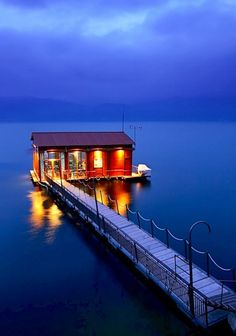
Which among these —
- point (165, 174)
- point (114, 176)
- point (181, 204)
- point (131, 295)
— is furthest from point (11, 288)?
point (165, 174)

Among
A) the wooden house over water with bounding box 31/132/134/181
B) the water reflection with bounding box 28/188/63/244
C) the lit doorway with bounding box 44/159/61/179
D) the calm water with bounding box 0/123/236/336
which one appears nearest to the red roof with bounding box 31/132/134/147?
the wooden house over water with bounding box 31/132/134/181

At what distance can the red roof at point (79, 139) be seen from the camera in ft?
144

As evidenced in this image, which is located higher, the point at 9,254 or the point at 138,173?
the point at 138,173

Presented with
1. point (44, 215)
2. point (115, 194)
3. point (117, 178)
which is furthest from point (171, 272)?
point (117, 178)

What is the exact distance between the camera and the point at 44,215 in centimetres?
3092

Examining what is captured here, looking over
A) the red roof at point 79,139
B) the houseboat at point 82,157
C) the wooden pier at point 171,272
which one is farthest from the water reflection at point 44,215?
the red roof at point 79,139

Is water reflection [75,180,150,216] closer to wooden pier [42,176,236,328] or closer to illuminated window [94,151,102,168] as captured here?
illuminated window [94,151,102,168]

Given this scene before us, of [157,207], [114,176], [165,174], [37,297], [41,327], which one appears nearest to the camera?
[41,327]

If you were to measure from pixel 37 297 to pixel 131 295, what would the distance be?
4.49 m

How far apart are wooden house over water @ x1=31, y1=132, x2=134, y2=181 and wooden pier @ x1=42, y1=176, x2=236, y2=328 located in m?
16.9

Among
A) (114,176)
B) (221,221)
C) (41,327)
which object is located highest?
(114,176)

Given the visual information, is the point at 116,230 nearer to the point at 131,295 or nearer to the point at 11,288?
the point at 131,295

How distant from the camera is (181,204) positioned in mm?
35219

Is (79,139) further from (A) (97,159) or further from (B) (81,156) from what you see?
(A) (97,159)
